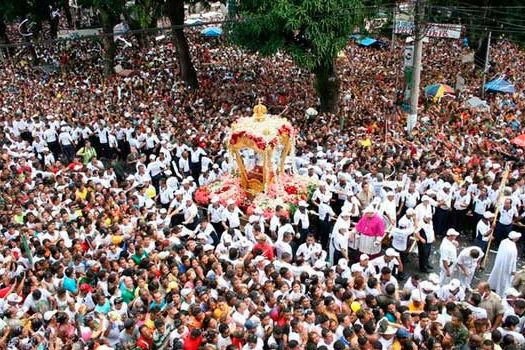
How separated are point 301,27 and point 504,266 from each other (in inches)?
395

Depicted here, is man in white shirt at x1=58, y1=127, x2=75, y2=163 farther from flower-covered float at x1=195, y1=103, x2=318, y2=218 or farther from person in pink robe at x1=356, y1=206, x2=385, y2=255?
person in pink robe at x1=356, y1=206, x2=385, y2=255

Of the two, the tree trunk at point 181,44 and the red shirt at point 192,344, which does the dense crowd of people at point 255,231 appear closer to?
the red shirt at point 192,344

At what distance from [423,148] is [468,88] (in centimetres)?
950

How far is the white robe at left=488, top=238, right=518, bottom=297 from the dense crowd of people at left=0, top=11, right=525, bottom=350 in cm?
2

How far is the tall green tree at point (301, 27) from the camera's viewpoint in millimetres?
16422

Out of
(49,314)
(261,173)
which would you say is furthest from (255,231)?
(49,314)

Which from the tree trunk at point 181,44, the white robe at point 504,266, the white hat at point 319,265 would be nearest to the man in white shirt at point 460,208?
Answer: the white robe at point 504,266

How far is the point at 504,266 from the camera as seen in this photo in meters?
9.09

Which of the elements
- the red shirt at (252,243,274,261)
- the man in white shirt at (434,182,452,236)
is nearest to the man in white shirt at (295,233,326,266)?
the red shirt at (252,243,274,261)

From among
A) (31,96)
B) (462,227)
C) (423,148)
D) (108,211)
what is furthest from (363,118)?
(31,96)

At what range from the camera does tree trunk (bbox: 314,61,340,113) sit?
18422mm

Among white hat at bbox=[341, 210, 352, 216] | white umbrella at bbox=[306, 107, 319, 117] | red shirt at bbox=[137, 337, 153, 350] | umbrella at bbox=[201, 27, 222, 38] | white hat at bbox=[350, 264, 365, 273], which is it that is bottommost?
white umbrella at bbox=[306, 107, 319, 117]

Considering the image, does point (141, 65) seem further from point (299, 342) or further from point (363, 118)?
point (299, 342)

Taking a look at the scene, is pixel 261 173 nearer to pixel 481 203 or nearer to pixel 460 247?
pixel 460 247
